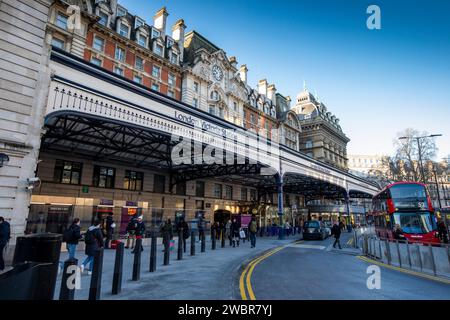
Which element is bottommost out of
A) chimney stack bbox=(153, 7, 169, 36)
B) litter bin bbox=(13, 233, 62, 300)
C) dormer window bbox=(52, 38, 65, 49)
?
litter bin bbox=(13, 233, 62, 300)

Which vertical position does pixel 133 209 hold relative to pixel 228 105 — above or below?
below

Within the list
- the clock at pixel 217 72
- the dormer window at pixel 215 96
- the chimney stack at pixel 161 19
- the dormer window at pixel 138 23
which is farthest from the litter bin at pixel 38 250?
the clock at pixel 217 72

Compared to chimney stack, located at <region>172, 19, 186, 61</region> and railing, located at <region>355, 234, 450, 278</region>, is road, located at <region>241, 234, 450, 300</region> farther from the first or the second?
chimney stack, located at <region>172, 19, 186, 61</region>

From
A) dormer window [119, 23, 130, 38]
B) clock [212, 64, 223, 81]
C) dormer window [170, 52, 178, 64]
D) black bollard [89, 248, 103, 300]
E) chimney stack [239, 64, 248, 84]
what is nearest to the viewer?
black bollard [89, 248, 103, 300]

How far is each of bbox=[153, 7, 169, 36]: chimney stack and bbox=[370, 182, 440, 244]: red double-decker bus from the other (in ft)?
100

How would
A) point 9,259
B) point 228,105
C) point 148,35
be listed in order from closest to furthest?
point 9,259 → point 148,35 → point 228,105

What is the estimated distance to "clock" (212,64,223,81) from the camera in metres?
35.5

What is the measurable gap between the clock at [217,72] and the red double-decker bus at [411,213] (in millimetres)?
25673

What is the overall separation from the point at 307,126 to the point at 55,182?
53.7m

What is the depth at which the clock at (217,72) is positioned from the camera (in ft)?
116

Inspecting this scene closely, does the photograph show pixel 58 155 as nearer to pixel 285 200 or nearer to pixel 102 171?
pixel 102 171

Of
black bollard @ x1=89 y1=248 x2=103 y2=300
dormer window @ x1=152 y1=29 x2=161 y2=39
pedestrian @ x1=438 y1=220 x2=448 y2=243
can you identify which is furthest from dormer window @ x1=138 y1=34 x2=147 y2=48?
pedestrian @ x1=438 y1=220 x2=448 y2=243

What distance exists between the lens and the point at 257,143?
2189cm
